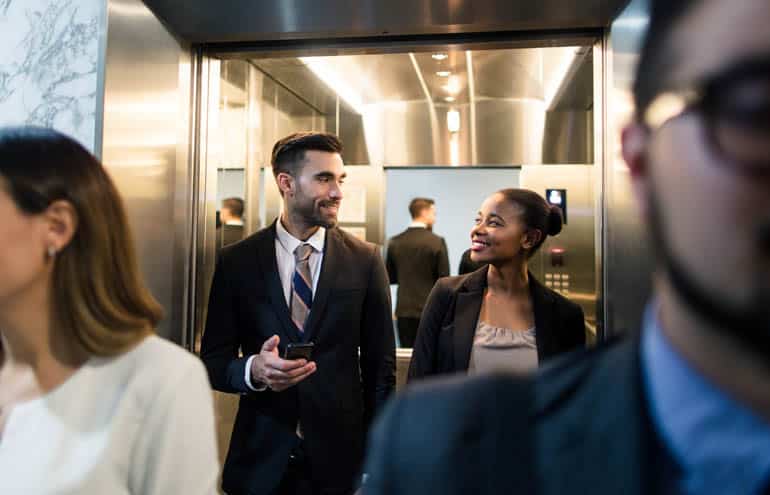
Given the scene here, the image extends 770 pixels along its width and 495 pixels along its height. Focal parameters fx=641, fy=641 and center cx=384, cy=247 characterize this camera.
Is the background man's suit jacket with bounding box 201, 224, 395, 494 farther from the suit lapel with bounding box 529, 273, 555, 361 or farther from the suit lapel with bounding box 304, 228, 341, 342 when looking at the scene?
the suit lapel with bounding box 529, 273, 555, 361

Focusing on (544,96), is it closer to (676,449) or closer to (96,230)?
(96,230)

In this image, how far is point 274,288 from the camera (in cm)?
234

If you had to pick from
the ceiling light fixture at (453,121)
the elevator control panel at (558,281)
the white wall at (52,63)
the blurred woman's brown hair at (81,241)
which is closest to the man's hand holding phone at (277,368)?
the blurred woman's brown hair at (81,241)

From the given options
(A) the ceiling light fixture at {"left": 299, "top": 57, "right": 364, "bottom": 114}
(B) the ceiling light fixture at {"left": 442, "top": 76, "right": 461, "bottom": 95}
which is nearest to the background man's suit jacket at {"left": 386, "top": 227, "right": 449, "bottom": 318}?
(B) the ceiling light fixture at {"left": 442, "top": 76, "right": 461, "bottom": 95}

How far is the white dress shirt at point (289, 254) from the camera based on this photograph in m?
2.45

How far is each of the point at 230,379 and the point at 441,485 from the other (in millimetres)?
1677

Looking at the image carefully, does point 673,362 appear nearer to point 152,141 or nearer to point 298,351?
point 298,351

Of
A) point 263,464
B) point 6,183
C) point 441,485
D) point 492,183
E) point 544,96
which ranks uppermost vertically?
point 544,96

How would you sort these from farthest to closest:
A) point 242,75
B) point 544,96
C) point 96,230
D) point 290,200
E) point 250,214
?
point 544,96 → point 250,214 → point 242,75 → point 290,200 → point 96,230

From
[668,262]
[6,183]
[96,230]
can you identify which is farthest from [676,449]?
[6,183]

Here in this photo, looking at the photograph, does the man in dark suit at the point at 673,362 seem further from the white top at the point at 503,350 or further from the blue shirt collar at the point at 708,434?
the white top at the point at 503,350

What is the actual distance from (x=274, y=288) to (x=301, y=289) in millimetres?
115

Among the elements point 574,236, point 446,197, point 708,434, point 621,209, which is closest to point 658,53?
point 708,434

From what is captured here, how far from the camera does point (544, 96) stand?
5875 millimetres
